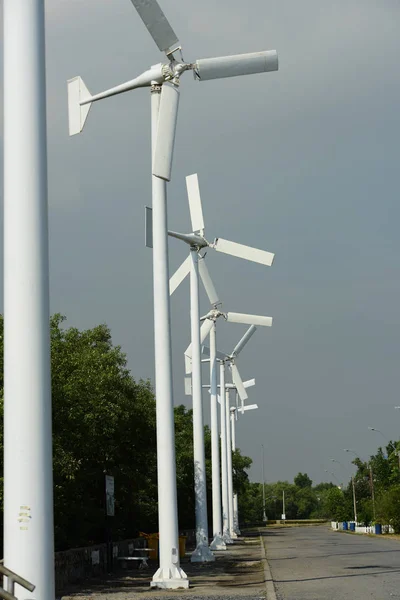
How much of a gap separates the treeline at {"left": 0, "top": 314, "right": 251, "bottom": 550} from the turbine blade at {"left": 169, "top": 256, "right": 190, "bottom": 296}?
3.48 metres

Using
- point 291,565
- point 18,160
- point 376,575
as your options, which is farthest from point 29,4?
point 291,565

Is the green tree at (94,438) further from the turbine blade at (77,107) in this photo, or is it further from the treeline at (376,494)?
the treeline at (376,494)

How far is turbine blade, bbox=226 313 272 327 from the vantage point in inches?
1503

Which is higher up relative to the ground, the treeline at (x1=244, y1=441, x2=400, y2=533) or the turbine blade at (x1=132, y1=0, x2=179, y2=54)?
the turbine blade at (x1=132, y1=0, x2=179, y2=54)

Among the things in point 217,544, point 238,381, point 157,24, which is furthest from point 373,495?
point 157,24

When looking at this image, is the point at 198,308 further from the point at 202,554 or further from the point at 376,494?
the point at 376,494

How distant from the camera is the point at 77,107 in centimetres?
2009

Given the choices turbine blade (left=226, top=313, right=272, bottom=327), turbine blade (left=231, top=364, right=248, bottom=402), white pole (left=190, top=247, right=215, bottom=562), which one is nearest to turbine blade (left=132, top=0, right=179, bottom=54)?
white pole (left=190, top=247, right=215, bottom=562)

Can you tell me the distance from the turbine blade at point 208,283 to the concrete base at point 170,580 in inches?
643

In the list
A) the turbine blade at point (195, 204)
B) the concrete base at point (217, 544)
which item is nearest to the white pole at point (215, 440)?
the concrete base at point (217, 544)

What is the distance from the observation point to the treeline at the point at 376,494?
67.1m

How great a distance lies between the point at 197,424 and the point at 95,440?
4.31 metres

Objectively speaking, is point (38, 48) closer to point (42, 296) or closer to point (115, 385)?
point (42, 296)

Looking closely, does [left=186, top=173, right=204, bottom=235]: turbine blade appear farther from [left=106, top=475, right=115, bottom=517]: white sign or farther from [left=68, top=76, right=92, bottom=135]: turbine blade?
[left=68, top=76, right=92, bottom=135]: turbine blade
